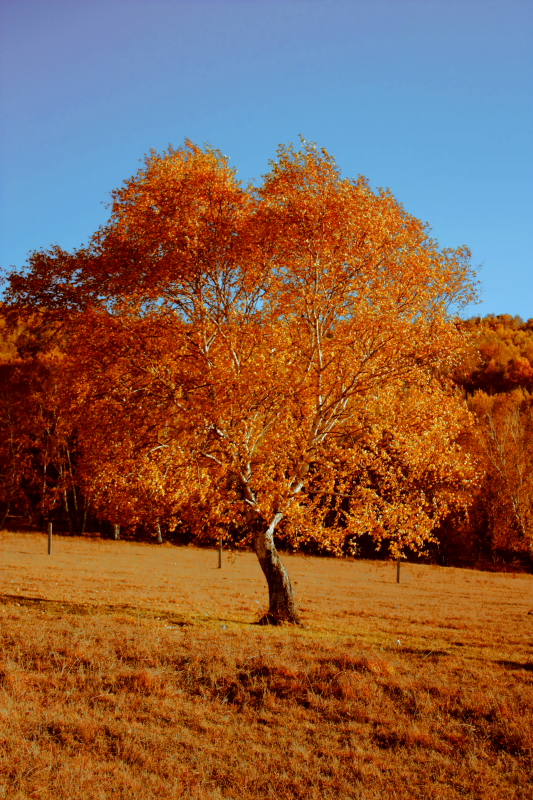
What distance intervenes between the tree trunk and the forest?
0.05m

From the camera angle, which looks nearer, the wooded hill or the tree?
the tree

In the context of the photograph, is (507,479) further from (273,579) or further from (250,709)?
(250,709)

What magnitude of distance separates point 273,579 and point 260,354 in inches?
249

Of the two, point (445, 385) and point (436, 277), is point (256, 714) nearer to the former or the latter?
point (445, 385)

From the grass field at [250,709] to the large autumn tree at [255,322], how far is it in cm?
366

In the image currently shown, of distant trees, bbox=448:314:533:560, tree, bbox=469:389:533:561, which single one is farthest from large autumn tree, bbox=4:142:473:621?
tree, bbox=469:389:533:561

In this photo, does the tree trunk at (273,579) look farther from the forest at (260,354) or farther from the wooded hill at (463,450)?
the wooded hill at (463,450)

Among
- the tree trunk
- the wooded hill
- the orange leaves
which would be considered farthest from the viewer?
the wooded hill

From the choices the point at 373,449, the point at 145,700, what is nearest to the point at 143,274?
the point at 373,449

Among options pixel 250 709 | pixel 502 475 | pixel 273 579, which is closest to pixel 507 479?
pixel 502 475

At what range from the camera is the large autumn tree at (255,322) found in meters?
15.6

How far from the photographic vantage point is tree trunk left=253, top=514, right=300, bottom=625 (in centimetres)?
1709

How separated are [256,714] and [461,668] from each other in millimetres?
4669

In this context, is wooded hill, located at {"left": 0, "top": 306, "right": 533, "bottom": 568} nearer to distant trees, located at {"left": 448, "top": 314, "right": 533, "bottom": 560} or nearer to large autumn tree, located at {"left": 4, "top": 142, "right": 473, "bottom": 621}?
distant trees, located at {"left": 448, "top": 314, "right": 533, "bottom": 560}
